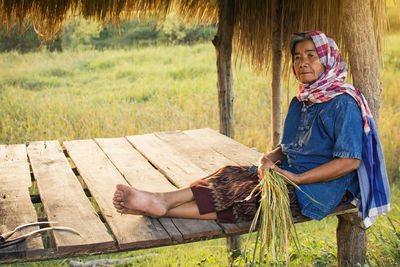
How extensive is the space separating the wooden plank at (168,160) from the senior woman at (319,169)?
49cm

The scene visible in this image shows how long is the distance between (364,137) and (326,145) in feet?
0.60

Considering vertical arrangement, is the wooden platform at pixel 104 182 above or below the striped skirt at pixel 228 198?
below

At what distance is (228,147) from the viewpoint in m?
3.61

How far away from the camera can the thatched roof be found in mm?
2949

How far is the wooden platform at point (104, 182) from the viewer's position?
2.04 metres

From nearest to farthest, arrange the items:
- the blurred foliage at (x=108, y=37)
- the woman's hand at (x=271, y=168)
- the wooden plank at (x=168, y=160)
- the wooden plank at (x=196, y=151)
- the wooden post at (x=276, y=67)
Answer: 1. the woman's hand at (x=271, y=168)
2. the wooden plank at (x=168, y=160)
3. the wooden plank at (x=196, y=151)
4. the wooden post at (x=276, y=67)
5. the blurred foliage at (x=108, y=37)

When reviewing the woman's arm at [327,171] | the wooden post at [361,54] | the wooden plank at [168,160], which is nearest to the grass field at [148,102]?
the wooden post at [361,54]

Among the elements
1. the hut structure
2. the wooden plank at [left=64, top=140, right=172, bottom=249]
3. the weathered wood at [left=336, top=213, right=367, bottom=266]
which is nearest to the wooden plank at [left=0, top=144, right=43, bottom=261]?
the wooden plank at [left=64, top=140, right=172, bottom=249]

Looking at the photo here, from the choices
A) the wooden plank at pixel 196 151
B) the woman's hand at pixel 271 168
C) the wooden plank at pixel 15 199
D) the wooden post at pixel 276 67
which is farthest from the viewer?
the wooden post at pixel 276 67

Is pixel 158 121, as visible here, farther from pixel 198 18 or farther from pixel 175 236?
pixel 175 236

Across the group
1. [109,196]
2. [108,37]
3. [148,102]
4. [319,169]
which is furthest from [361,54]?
[108,37]

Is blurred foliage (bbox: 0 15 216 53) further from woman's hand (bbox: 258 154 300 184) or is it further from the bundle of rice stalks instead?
the bundle of rice stalks

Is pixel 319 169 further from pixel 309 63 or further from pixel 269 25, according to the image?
pixel 269 25

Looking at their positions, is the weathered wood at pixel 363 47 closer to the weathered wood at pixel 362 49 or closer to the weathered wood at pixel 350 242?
the weathered wood at pixel 362 49
